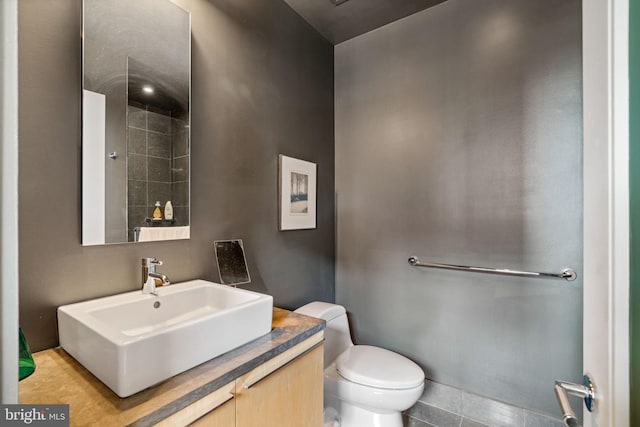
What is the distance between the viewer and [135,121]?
1.08 meters

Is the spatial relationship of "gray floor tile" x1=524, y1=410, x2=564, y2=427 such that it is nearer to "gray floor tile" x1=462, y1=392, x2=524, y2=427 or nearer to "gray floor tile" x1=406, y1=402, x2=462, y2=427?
"gray floor tile" x1=462, y1=392, x2=524, y2=427

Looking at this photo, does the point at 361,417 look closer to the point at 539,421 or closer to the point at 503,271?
the point at 539,421

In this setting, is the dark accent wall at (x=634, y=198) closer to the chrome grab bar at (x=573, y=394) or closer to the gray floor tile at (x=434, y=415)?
the chrome grab bar at (x=573, y=394)

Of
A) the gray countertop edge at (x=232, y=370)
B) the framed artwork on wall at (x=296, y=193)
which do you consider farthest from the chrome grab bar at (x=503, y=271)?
the gray countertop edge at (x=232, y=370)

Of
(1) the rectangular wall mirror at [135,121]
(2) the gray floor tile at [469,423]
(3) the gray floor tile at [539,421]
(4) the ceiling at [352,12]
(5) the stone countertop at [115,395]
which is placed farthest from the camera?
(4) the ceiling at [352,12]

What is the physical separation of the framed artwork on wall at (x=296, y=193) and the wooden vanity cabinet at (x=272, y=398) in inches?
32.7

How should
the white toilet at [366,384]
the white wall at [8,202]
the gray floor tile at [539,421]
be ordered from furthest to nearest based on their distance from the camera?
the gray floor tile at [539,421], the white toilet at [366,384], the white wall at [8,202]

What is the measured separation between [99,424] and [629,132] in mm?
1048

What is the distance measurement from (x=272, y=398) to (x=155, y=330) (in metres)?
0.40

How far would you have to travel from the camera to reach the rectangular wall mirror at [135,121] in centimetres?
97

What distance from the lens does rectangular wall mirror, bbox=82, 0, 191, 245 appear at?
38.1 inches

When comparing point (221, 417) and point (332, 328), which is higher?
point (221, 417)

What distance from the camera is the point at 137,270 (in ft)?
3.54

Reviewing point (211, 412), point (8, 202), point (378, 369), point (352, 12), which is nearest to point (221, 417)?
point (211, 412)
